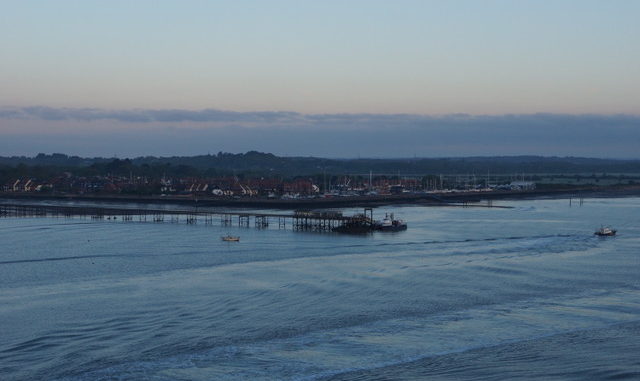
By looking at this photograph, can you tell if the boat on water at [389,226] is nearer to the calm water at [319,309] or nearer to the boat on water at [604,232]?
the calm water at [319,309]

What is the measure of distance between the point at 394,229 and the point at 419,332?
22.4 meters

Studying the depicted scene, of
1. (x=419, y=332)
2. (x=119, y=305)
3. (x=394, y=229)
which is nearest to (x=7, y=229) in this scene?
(x=394, y=229)

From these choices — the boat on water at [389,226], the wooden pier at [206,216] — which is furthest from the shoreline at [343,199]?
the boat on water at [389,226]

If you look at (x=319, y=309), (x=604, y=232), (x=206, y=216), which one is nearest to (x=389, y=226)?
(x=604, y=232)

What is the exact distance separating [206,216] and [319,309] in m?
27.9

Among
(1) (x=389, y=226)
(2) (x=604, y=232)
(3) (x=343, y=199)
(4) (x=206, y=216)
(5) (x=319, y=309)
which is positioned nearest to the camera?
(5) (x=319, y=309)

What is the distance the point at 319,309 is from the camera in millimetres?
16969

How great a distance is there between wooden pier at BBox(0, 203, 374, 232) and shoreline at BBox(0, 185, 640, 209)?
30.2ft

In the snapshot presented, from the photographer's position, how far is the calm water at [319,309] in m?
12.5

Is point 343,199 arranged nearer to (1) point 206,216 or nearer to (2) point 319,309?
(1) point 206,216

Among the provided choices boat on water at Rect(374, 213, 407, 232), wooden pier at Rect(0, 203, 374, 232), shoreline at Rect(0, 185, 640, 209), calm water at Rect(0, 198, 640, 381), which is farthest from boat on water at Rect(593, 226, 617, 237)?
shoreline at Rect(0, 185, 640, 209)

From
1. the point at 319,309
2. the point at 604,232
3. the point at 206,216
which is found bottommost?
the point at 319,309

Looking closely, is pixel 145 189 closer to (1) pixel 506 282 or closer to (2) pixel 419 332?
(1) pixel 506 282

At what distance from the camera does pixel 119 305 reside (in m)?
17.0
